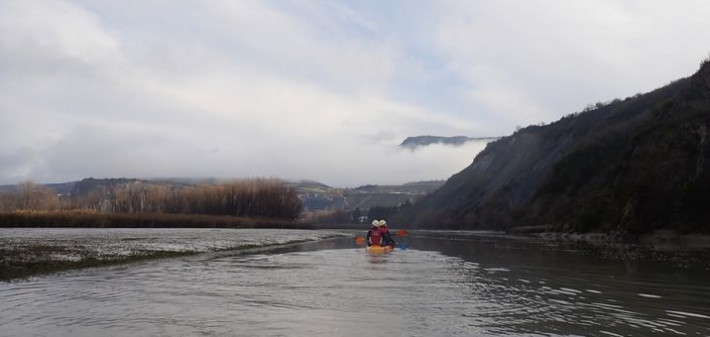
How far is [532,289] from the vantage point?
1934 centimetres

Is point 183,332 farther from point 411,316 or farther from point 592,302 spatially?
point 592,302

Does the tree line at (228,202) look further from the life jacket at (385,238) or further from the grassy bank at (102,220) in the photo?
the life jacket at (385,238)

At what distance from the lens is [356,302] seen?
641 inches

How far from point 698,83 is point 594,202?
22.5m

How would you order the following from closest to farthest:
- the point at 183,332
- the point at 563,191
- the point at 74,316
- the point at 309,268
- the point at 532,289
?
the point at 183,332
the point at 74,316
the point at 532,289
the point at 309,268
the point at 563,191

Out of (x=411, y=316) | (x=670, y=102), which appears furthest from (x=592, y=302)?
(x=670, y=102)

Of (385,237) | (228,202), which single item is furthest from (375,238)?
(228,202)

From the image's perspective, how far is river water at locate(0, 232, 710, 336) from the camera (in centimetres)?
1228

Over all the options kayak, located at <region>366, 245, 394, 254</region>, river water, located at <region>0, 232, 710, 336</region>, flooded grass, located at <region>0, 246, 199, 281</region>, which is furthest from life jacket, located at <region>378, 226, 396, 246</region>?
flooded grass, located at <region>0, 246, 199, 281</region>

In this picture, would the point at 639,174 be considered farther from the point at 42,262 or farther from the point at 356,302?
the point at 42,262

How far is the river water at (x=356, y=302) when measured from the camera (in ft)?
40.3

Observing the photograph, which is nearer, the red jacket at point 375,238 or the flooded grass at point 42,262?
the flooded grass at point 42,262

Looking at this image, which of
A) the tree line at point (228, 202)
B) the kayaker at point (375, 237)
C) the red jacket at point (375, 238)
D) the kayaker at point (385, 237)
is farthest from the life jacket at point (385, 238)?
the tree line at point (228, 202)

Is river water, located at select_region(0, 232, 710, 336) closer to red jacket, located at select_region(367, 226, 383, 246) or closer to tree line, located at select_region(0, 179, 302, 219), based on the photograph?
red jacket, located at select_region(367, 226, 383, 246)
